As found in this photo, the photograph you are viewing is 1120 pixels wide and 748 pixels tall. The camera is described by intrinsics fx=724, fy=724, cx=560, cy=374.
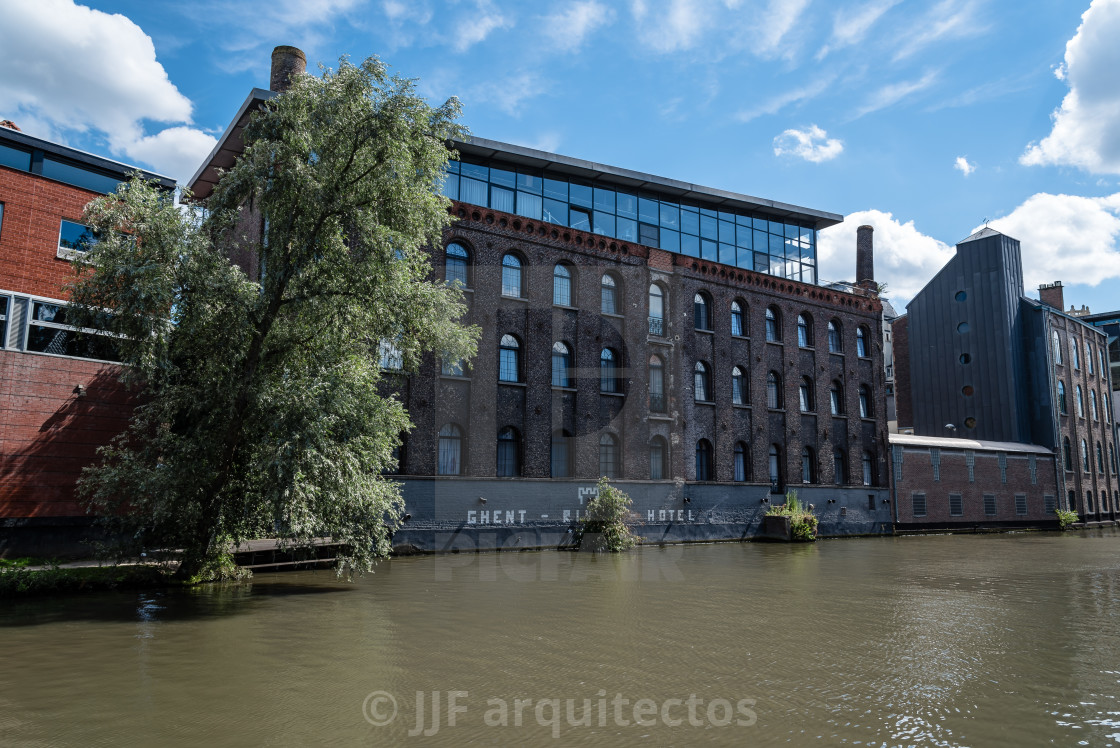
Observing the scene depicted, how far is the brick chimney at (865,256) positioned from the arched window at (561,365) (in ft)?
59.8

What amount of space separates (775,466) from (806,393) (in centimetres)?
403

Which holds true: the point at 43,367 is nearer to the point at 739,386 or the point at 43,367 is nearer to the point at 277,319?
the point at 277,319

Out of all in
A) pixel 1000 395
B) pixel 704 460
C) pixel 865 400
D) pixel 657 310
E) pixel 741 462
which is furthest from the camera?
pixel 1000 395

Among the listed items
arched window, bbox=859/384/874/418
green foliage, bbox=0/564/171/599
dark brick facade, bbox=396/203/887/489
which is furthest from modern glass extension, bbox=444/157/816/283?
green foliage, bbox=0/564/171/599

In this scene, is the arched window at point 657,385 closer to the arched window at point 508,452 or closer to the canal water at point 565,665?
the arched window at point 508,452

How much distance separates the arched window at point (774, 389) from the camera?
31.8m

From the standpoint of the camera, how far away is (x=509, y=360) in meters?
25.1

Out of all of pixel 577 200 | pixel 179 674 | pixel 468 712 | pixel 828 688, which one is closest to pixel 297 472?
pixel 179 674

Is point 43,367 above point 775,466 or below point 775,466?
above

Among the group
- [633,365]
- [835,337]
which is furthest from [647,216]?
[835,337]

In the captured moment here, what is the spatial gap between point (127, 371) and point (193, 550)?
369cm

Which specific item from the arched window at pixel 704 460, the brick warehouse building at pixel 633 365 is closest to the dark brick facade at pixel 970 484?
the brick warehouse building at pixel 633 365

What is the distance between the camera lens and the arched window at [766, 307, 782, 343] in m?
32.4

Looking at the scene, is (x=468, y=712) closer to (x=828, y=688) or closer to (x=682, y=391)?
(x=828, y=688)
